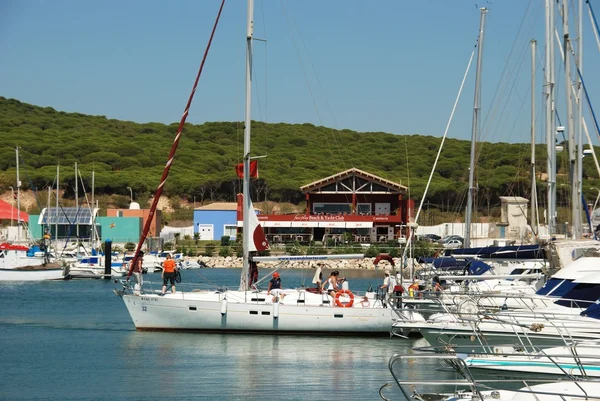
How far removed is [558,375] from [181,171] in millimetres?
106227

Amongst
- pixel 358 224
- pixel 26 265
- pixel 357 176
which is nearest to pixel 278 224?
pixel 358 224

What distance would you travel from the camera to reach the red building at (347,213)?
76.8 metres

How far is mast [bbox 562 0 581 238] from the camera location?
3042cm

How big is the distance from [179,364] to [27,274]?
37.5m

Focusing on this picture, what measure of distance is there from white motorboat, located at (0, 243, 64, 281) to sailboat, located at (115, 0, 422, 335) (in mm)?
31895

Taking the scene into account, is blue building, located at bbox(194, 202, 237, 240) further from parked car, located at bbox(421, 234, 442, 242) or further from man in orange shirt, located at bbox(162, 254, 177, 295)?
man in orange shirt, located at bbox(162, 254, 177, 295)

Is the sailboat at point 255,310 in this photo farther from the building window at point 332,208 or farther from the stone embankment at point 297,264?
the building window at point 332,208

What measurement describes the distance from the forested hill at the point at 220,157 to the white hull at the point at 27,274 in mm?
31145

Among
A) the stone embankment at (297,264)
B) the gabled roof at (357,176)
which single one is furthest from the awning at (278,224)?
the gabled roof at (357,176)

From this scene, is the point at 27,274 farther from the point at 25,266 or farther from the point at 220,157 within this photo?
the point at 220,157

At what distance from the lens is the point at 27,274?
190 ft

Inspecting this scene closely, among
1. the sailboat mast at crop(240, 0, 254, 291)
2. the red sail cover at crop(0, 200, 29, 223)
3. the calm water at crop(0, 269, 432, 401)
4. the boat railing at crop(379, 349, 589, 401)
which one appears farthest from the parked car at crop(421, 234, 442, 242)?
the boat railing at crop(379, 349, 589, 401)

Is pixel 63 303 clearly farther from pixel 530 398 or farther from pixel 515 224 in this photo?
pixel 515 224

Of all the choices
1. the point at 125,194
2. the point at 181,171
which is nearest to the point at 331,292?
the point at 125,194
